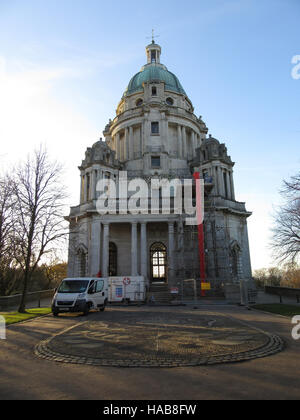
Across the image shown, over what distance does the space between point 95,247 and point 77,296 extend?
17.3 meters

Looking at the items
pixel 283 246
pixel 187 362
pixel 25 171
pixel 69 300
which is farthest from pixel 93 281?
pixel 283 246

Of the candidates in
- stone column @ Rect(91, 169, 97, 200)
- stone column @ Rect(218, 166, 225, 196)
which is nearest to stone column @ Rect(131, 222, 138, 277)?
stone column @ Rect(91, 169, 97, 200)

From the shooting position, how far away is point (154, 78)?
4853cm

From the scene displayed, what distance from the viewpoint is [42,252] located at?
18531mm

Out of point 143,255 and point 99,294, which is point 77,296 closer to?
point 99,294

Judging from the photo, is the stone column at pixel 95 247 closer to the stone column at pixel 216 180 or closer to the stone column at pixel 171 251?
the stone column at pixel 171 251

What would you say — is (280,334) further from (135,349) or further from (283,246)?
(283,246)

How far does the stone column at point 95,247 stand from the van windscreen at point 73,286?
1538 centimetres

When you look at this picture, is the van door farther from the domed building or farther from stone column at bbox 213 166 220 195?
stone column at bbox 213 166 220 195

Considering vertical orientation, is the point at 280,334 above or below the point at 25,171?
below

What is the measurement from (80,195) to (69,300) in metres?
25.3

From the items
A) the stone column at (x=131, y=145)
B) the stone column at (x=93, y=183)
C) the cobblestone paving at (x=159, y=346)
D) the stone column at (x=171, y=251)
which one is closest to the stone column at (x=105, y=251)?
the stone column at (x=93, y=183)

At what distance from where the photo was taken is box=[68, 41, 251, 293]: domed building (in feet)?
106

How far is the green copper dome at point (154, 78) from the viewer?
4833 centimetres
